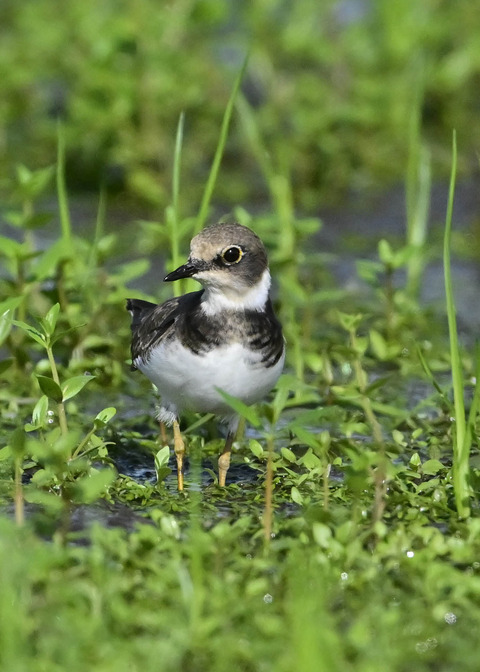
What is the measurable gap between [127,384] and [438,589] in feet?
10.2

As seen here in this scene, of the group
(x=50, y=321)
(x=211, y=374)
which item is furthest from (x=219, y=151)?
(x=50, y=321)

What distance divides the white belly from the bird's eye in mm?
488

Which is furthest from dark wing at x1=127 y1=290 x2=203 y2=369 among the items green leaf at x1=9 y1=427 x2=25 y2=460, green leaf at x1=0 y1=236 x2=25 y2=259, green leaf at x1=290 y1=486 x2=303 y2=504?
green leaf at x1=9 y1=427 x2=25 y2=460

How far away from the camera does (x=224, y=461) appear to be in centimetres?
552

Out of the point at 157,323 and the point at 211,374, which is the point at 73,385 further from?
the point at 157,323

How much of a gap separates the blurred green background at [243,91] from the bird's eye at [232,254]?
3949mm

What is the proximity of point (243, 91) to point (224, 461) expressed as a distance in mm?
6541

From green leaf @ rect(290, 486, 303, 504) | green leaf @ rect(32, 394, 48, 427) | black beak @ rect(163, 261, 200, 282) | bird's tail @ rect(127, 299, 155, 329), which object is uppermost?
black beak @ rect(163, 261, 200, 282)

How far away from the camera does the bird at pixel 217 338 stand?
16.9ft

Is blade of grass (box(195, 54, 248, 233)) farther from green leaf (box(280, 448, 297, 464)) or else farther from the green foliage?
green leaf (box(280, 448, 297, 464))

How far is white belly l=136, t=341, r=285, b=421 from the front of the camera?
512 centimetres

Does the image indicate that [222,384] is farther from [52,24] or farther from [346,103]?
[52,24]

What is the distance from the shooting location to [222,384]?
513cm

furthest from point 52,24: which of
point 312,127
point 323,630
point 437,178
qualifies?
point 323,630
